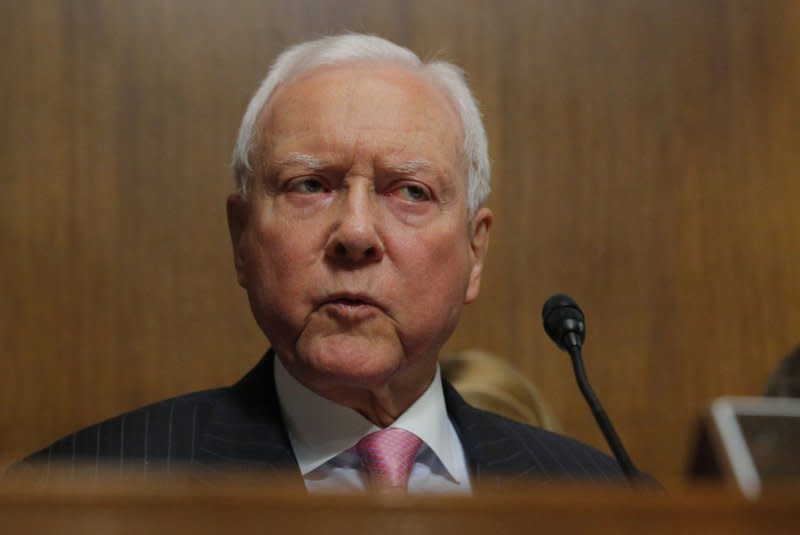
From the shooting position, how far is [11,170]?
328 centimetres

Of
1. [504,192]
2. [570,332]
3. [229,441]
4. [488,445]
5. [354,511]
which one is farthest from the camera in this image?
[504,192]

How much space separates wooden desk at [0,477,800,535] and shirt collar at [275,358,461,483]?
1.12 meters

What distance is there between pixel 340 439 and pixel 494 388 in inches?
35.4

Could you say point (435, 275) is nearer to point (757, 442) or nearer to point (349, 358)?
point (349, 358)

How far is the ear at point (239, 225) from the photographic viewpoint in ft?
6.47

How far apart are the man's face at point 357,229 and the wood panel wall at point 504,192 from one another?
1.42 metres

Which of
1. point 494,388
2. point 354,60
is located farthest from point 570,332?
point 494,388

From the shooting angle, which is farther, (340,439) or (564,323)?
(340,439)

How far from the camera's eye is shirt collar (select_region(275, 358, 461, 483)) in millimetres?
1864

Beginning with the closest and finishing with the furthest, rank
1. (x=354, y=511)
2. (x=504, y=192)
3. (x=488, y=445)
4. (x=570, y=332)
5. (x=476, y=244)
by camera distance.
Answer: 1. (x=354, y=511)
2. (x=570, y=332)
3. (x=488, y=445)
4. (x=476, y=244)
5. (x=504, y=192)

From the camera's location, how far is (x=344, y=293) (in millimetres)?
1787

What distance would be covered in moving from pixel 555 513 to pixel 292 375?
1186 mm

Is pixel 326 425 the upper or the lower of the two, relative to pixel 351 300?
lower

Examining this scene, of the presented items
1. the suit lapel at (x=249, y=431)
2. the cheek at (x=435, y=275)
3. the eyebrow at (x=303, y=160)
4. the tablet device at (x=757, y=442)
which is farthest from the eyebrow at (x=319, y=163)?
the tablet device at (x=757, y=442)
